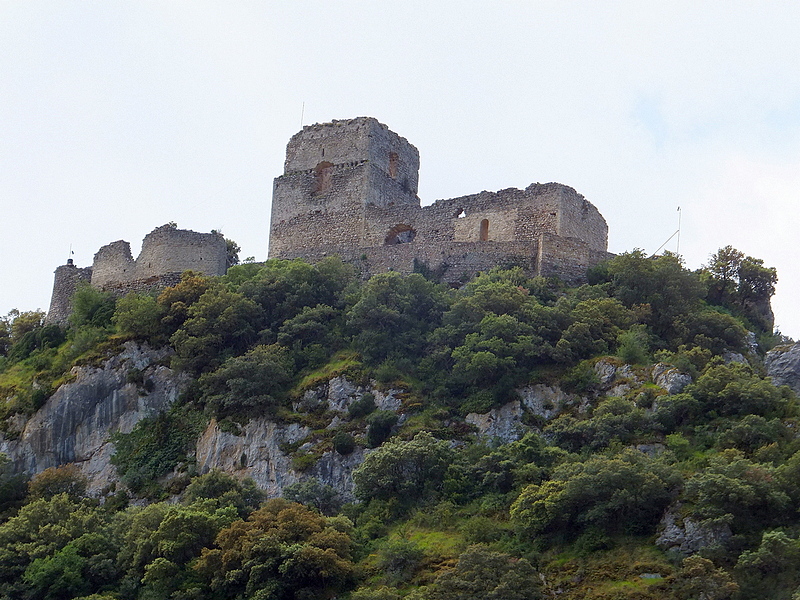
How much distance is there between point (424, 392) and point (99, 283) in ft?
67.0

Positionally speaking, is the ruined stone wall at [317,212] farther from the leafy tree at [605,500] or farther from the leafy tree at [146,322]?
the leafy tree at [605,500]

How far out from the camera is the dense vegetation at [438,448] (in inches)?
1457

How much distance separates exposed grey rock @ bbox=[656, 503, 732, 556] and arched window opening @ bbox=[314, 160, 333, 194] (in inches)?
1130

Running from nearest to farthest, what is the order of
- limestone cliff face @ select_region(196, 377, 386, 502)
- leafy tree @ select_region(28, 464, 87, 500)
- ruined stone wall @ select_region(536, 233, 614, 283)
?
limestone cliff face @ select_region(196, 377, 386, 502), leafy tree @ select_region(28, 464, 87, 500), ruined stone wall @ select_region(536, 233, 614, 283)

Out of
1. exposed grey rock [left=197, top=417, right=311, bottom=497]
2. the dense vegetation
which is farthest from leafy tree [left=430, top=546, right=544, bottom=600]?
exposed grey rock [left=197, top=417, right=311, bottom=497]

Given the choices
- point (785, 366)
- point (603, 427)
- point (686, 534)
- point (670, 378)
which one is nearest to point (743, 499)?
point (686, 534)

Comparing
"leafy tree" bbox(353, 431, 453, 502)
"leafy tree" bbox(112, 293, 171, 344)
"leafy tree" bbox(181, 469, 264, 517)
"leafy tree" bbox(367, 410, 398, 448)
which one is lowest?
"leafy tree" bbox(181, 469, 264, 517)

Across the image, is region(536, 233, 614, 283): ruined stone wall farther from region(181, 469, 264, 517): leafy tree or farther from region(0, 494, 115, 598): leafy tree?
region(0, 494, 115, 598): leafy tree

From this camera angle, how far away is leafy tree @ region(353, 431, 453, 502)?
42625mm

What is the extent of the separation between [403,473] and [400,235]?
1887 centimetres

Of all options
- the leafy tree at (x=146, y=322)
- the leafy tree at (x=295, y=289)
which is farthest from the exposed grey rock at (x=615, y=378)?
the leafy tree at (x=146, y=322)

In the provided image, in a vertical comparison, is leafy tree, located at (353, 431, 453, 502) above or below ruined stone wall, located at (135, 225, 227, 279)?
below

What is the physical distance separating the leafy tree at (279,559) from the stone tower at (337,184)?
70.1ft

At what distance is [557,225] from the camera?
55.8m
